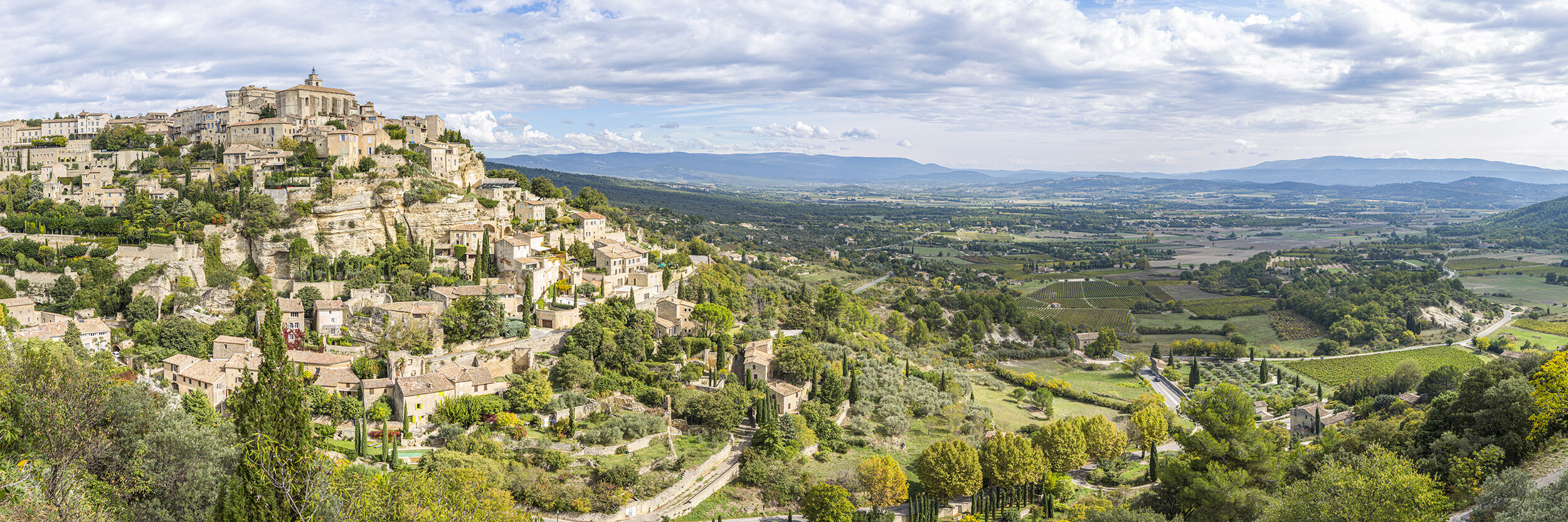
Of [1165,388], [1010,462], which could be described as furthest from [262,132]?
[1165,388]

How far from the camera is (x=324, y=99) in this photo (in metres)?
54.0

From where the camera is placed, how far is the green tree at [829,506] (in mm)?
29234

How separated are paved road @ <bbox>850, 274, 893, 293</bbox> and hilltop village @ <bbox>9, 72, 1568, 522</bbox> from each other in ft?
63.7

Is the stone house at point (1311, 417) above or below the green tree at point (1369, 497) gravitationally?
below

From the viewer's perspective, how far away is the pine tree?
16.1 m

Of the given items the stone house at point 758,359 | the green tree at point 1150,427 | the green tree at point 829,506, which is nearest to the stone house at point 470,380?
the stone house at point 758,359

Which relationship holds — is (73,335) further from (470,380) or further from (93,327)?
(470,380)

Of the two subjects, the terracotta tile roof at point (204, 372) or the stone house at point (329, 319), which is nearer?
the terracotta tile roof at point (204, 372)

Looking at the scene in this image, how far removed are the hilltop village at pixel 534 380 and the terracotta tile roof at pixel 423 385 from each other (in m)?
0.14

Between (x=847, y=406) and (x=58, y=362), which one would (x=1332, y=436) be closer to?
(x=847, y=406)

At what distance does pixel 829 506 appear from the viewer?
29234 mm

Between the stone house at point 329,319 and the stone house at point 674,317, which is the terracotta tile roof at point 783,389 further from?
the stone house at point 329,319

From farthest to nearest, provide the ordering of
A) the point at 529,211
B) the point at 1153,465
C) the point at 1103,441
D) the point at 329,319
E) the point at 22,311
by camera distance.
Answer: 1. the point at 529,211
2. the point at 1103,441
3. the point at 329,319
4. the point at 22,311
5. the point at 1153,465

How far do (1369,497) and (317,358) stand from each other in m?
36.6
